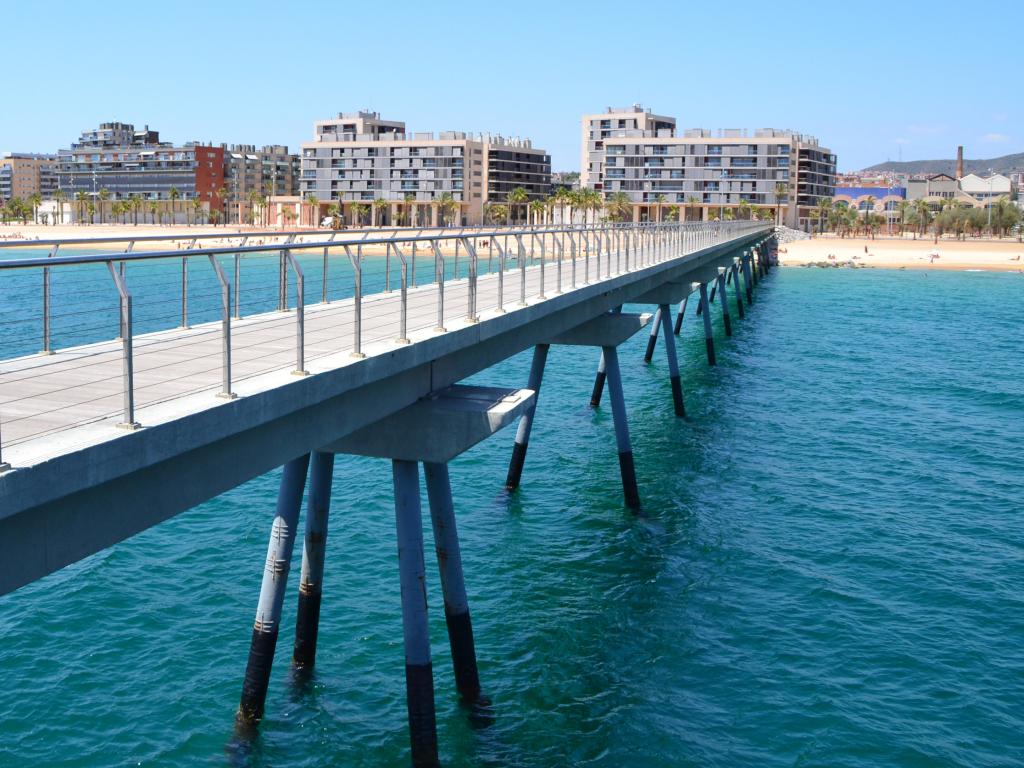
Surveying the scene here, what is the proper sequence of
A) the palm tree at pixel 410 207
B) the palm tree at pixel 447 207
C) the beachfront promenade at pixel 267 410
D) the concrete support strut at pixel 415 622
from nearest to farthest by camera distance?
the beachfront promenade at pixel 267 410, the concrete support strut at pixel 415 622, the palm tree at pixel 447 207, the palm tree at pixel 410 207

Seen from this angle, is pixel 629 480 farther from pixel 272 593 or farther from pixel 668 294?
pixel 668 294

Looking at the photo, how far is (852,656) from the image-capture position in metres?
13.9

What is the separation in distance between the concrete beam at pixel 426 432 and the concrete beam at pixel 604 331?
9531 millimetres

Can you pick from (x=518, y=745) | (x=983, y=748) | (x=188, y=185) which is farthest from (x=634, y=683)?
(x=188, y=185)

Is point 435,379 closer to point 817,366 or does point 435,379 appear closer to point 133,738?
point 133,738

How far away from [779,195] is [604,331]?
434 ft

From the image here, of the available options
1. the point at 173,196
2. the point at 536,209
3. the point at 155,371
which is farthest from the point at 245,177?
the point at 155,371

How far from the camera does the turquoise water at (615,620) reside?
1168 centimetres

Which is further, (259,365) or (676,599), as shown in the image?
(676,599)

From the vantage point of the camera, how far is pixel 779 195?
146000 mm

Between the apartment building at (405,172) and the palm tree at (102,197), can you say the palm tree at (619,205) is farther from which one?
the palm tree at (102,197)

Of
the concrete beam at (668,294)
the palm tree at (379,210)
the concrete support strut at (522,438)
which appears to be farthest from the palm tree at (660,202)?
the concrete support strut at (522,438)

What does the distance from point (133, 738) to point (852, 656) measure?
29.0 feet

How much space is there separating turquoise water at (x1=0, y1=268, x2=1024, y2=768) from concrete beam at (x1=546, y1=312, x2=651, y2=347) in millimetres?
3055
